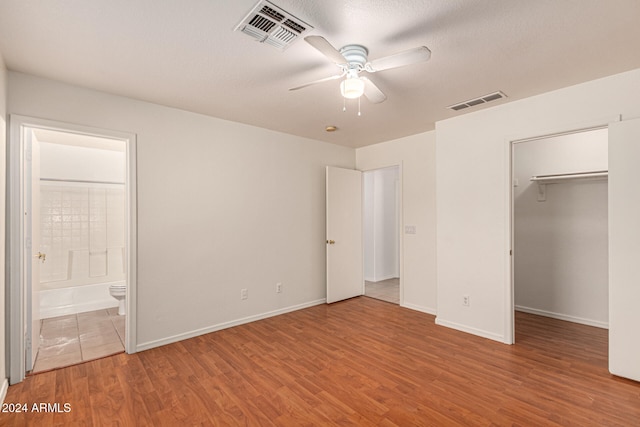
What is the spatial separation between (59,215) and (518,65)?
6045 mm

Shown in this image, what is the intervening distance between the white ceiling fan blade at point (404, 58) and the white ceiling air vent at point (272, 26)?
0.48 meters

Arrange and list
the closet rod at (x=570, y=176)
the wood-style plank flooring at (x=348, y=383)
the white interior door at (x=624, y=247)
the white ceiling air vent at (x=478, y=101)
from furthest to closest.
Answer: the closet rod at (x=570, y=176) < the white ceiling air vent at (x=478, y=101) < the white interior door at (x=624, y=247) < the wood-style plank flooring at (x=348, y=383)

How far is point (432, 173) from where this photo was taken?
4191 mm

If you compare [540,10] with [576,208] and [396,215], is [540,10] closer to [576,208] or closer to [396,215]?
[576,208]

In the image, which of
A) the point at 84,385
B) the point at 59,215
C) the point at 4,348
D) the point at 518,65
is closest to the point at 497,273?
the point at 518,65

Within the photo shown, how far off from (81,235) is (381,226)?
17.4 feet

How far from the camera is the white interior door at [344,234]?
4691 mm

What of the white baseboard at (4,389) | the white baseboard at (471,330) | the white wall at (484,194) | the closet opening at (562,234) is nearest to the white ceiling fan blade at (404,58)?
the white wall at (484,194)

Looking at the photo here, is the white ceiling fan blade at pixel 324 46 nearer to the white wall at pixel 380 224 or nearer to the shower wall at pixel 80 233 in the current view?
the white wall at pixel 380 224

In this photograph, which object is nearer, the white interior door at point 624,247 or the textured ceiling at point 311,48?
the textured ceiling at point 311,48

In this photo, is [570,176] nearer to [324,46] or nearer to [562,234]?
[562,234]

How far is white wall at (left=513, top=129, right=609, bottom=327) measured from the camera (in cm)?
366

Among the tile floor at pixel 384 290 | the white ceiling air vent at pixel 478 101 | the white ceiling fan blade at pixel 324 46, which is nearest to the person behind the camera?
the white ceiling fan blade at pixel 324 46

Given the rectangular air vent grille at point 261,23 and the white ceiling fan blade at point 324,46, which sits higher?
the rectangular air vent grille at point 261,23
